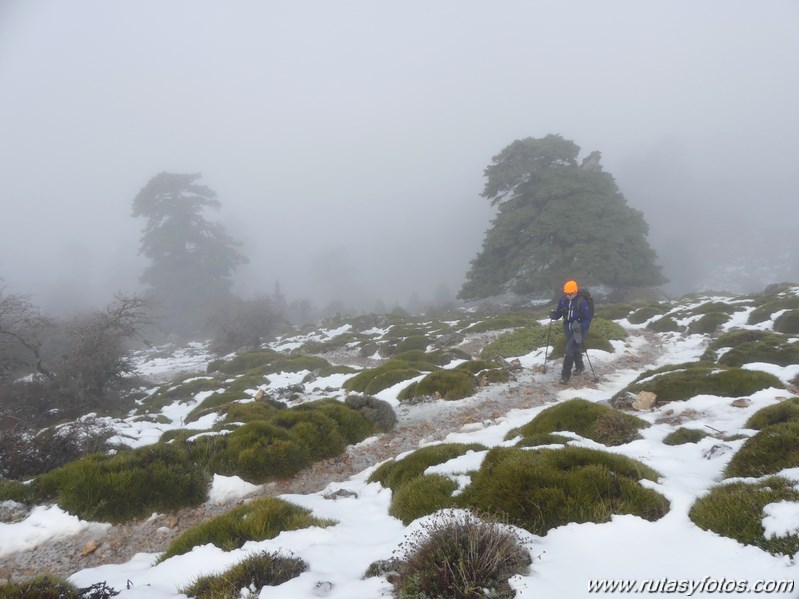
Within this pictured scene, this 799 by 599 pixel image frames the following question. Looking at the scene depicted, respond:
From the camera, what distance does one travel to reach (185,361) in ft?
138

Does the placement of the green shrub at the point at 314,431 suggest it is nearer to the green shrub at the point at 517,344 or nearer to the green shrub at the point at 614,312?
the green shrub at the point at 517,344

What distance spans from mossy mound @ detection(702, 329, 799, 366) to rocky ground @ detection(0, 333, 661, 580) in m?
2.56

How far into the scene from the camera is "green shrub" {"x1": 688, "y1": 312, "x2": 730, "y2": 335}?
67.5 ft

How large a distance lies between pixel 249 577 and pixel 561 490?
3103 millimetres

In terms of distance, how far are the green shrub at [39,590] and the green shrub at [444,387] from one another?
10.3m

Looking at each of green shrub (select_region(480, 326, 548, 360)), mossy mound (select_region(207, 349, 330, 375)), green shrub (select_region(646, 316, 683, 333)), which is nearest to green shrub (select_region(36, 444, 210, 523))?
green shrub (select_region(480, 326, 548, 360))

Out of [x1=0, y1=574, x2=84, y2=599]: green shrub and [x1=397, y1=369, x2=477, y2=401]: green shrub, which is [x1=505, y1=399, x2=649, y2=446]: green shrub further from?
[x1=0, y1=574, x2=84, y2=599]: green shrub

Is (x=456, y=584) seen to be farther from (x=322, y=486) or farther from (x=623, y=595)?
(x=322, y=486)

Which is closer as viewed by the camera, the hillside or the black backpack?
the hillside

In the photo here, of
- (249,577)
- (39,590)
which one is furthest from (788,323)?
(39,590)

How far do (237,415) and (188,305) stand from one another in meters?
81.5

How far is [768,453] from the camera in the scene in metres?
4.79

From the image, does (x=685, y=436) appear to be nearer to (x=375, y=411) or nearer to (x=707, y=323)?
(x=375, y=411)

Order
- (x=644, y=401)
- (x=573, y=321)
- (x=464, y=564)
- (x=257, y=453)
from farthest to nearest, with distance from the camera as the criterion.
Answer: (x=573, y=321) < (x=644, y=401) < (x=257, y=453) < (x=464, y=564)
